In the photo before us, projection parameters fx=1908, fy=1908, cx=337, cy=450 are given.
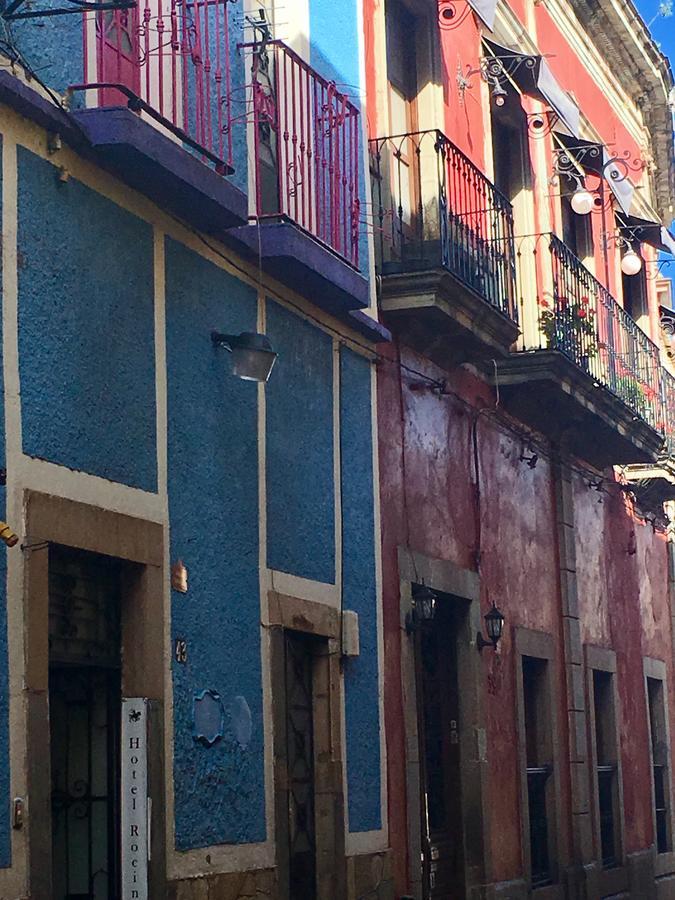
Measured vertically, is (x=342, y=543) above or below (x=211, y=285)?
below

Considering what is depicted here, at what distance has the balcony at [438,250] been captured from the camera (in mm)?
12523

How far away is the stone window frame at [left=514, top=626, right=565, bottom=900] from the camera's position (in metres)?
14.8

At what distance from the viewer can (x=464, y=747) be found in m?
13.7

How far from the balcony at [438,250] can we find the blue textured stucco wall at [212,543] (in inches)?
93.7

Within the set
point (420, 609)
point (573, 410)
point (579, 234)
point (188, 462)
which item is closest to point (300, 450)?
point (188, 462)

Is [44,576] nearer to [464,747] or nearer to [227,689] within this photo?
[227,689]

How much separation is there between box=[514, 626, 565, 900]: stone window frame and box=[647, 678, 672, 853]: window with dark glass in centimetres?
437

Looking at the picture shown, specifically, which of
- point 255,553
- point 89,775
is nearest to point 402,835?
point 255,553

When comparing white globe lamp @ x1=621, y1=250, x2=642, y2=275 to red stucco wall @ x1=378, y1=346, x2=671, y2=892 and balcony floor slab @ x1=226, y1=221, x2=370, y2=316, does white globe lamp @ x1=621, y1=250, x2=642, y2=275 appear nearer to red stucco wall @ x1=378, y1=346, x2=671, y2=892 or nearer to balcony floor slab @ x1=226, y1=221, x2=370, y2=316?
red stucco wall @ x1=378, y1=346, x2=671, y2=892

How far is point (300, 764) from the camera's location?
10.9 meters

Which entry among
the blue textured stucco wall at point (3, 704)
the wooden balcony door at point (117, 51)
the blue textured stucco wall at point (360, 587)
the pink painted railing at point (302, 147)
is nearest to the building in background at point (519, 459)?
the blue textured stucco wall at point (360, 587)

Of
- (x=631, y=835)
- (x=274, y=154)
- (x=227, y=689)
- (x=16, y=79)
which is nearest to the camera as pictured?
(x=16, y=79)

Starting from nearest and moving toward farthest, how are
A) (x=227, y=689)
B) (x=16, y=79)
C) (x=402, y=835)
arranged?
(x=16, y=79) < (x=227, y=689) < (x=402, y=835)

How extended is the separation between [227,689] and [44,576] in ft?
6.74
